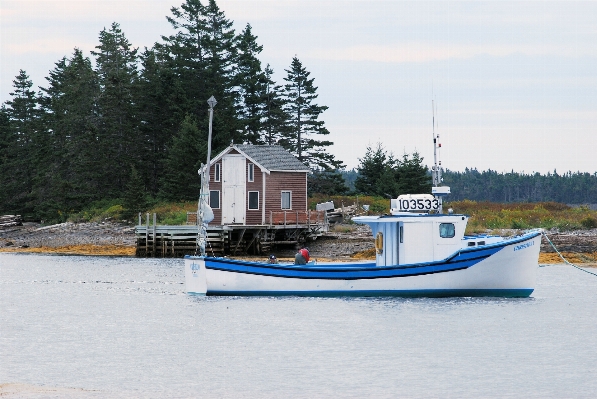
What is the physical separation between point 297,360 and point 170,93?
5860cm

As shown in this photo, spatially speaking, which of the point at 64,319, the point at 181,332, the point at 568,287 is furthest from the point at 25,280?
the point at 568,287

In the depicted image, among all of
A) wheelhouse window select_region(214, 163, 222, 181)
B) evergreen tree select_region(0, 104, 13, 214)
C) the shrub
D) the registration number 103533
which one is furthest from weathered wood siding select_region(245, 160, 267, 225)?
evergreen tree select_region(0, 104, 13, 214)

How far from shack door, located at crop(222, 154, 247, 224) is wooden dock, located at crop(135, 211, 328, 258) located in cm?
82

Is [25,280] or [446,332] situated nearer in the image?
[446,332]

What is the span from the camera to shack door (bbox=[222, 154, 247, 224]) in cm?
5834

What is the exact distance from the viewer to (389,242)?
36031 millimetres

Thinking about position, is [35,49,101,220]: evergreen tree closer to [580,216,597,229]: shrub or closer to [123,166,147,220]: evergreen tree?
[123,166,147,220]: evergreen tree

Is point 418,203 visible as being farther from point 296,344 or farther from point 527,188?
point 527,188

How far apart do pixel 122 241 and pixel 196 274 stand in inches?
1210

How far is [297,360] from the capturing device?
25391mm

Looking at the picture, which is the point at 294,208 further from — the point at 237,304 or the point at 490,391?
the point at 490,391

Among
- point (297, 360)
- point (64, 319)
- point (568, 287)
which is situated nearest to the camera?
point (297, 360)

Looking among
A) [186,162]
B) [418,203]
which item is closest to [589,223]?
[418,203]

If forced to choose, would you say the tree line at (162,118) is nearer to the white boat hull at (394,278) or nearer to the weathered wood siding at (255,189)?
the weathered wood siding at (255,189)
